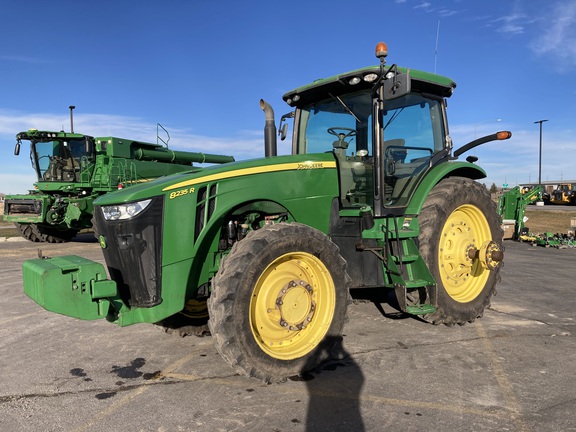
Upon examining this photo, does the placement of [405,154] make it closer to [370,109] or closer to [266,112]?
[370,109]

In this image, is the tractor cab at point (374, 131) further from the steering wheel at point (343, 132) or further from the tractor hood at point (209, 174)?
the tractor hood at point (209, 174)

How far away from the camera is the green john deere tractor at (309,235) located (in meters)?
3.19

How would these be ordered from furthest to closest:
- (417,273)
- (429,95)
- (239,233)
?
1. (429,95)
2. (417,273)
3. (239,233)

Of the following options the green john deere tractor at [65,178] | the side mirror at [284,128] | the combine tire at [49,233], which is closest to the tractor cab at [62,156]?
the green john deere tractor at [65,178]

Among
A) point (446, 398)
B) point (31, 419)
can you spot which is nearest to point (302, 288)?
point (446, 398)

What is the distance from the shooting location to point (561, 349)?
13.2 ft

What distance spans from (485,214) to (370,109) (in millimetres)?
1822

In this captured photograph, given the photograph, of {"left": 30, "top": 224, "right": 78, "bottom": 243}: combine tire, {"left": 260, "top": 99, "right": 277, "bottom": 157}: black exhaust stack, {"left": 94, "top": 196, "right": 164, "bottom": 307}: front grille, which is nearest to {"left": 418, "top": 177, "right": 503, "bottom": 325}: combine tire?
{"left": 260, "top": 99, "right": 277, "bottom": 157}: black exhaust stack

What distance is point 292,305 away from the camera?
137 inches

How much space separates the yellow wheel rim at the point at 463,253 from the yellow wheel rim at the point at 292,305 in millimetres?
1690

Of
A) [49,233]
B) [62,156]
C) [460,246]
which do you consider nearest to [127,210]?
[460,246]

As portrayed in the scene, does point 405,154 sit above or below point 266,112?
below

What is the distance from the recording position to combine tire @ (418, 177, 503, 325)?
4.47 m

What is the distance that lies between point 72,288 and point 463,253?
385 cm
